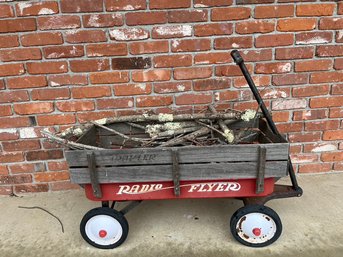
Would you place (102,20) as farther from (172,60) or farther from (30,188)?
(30,188)

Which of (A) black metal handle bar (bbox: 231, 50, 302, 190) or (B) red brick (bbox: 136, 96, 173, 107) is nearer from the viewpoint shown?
(A) black metal handle bar (bbox: 231, 50, 302, 190)

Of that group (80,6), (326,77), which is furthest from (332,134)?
(80,6)

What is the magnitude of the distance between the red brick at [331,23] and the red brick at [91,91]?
1562 millimetres

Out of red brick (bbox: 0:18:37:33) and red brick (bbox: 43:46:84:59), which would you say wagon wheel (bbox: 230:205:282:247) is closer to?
red brick (bbox: 43:46:84:59)

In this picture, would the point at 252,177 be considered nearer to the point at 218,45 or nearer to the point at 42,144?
the point at 218,45

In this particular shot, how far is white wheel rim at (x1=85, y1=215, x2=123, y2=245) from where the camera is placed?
1902mm

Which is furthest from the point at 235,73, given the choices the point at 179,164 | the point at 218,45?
the point at 179,164

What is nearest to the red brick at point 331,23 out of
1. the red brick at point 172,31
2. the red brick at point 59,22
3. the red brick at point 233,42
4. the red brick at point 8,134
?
the red brick at point 233,42

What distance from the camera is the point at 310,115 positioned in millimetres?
2461

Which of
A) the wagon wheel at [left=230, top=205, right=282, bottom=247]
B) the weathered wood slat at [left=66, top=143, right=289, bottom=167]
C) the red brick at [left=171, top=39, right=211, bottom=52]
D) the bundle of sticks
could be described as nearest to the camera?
the weathered wood slat at [left=66, top=143, right=289, bottom=167]

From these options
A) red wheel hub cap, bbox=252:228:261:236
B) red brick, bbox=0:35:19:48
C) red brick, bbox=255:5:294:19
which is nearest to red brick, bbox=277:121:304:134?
red brick, bbox=255:5:294:19

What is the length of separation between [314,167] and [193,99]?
3.77ft

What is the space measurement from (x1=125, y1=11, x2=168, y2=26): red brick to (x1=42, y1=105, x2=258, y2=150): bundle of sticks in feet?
2.05

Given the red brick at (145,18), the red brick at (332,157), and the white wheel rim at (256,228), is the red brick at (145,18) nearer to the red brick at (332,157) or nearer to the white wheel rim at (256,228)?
the white wheel rim at (256,228)
